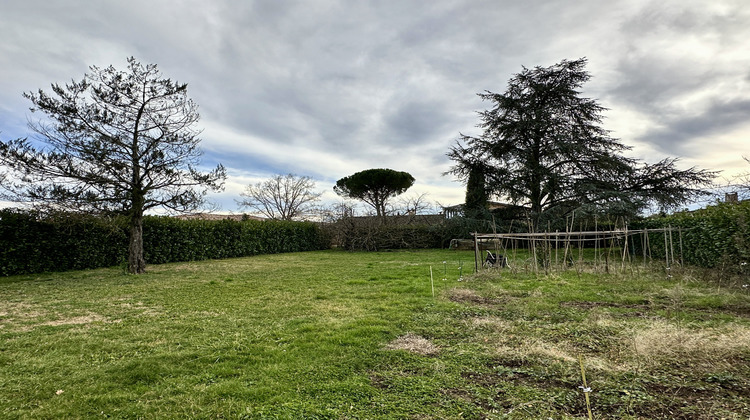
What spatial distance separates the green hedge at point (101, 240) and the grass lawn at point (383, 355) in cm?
436

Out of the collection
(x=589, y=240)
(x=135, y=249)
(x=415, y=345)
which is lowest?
(x=415, y=345)

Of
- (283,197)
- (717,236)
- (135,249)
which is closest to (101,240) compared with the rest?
(135,249)

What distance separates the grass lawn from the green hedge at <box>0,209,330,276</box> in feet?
14.3

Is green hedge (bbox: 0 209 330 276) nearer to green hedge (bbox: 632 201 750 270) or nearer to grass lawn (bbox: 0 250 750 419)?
grass lawn (bbox: 0 250 750 419)

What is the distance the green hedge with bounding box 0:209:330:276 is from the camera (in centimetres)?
907

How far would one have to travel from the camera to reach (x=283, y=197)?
32188 mm

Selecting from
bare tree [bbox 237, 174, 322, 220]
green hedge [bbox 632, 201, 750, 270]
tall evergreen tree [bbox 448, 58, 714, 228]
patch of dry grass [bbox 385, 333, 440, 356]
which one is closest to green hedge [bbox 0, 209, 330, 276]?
patch of dry grass [bbox 385, 333, 440, 356]

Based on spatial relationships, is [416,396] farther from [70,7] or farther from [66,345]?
[70,7]

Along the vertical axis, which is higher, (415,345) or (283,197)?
(283,197)

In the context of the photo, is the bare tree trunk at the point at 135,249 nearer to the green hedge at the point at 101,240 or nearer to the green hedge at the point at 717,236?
the green hedge at the point at 101,240

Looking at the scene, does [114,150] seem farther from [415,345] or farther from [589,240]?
[589,240]

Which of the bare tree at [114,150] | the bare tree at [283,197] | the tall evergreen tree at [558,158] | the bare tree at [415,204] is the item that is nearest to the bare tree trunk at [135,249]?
the bare tree at [114,150]

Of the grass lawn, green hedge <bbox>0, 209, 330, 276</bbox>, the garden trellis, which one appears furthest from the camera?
green hedge <bbox>0, 209, 330, 276</bbox>

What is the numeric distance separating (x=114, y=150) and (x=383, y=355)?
9860mm
